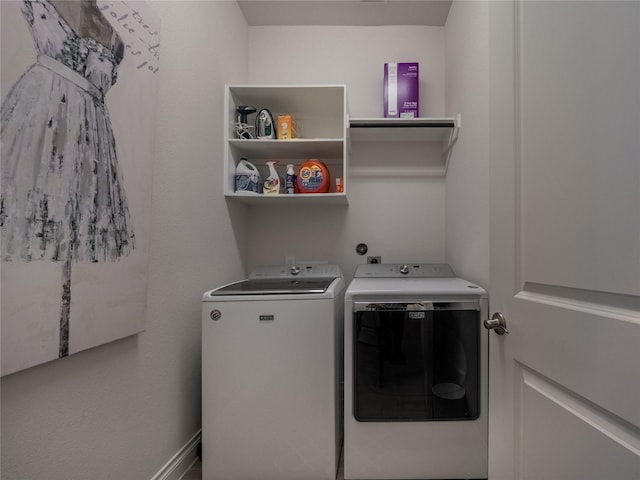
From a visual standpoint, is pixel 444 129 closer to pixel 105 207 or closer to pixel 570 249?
pixel 570 249

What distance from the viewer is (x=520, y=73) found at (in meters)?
0.85

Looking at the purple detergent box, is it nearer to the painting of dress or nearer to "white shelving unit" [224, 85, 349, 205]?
"white shelving unit" [224, 85, 349, 205]

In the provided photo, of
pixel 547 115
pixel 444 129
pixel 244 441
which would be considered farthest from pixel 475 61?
pixel 244 441

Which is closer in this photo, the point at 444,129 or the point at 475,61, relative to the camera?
the point at 475,61

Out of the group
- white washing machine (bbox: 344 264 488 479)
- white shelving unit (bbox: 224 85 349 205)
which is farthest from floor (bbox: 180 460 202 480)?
white shelving unit (bbox: 224 85 349 205)

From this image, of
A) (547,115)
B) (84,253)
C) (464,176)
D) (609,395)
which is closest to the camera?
(609,395)

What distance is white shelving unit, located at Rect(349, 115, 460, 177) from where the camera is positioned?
6.73ft

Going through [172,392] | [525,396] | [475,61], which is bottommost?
[172,392]

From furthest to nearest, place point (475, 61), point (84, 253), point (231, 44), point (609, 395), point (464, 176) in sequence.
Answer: point (231, 44) → point (464, 176) → point (475, 61) → point (84, 253) → point (609, 395)

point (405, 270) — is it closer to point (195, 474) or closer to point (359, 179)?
point (359, 179)

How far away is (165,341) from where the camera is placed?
4.60 ft

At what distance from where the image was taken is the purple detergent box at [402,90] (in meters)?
2.14

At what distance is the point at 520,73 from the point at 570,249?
0.50 meters

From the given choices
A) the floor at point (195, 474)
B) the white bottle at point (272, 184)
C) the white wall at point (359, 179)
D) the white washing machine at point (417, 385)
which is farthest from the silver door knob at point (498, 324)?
the white bottle at point (272, 184)
